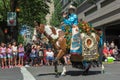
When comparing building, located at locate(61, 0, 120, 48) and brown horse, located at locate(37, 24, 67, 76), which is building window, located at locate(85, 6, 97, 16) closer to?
building, located at locate(61, 0, 120, 48)

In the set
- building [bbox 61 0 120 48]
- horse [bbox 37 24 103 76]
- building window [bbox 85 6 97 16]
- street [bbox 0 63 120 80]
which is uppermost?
building window [bbox 85 6 97 16]

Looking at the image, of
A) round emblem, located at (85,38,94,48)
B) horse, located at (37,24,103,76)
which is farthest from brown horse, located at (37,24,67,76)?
round emblem, located at (85,38,94,48)

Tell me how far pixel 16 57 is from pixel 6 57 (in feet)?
2.62

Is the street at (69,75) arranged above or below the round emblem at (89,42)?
below

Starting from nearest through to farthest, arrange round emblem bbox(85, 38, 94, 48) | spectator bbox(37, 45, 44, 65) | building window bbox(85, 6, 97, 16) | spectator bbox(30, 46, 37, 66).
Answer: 1. round emblem bbox(85, 38, 94, 48)
2. spectator bbox(30, 46, 37, 66)
3. spectator bbox(37, 45, 44, 65)
4. building window bbox(85, 6, 97, 16)

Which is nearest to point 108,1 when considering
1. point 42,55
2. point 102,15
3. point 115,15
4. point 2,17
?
point 102,15

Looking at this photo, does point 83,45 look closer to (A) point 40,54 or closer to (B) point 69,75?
(B) point 69,75

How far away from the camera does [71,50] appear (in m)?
15.6

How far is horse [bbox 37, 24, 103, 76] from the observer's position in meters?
15.3

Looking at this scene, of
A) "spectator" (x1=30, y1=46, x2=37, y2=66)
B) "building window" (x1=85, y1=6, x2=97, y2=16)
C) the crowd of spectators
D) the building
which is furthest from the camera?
"building window" (x1=85, y1=6, x2=97, y2=16)

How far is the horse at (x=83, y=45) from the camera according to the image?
15297mm

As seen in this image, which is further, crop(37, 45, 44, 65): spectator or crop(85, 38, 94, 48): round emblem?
crop(37, 45, 44, 65): spectator

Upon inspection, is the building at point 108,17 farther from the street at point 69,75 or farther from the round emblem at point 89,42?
the round emblem at point 89,42

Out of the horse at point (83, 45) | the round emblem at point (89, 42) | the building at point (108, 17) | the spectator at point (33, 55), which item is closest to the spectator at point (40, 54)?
the spectator at point (33, 55)
